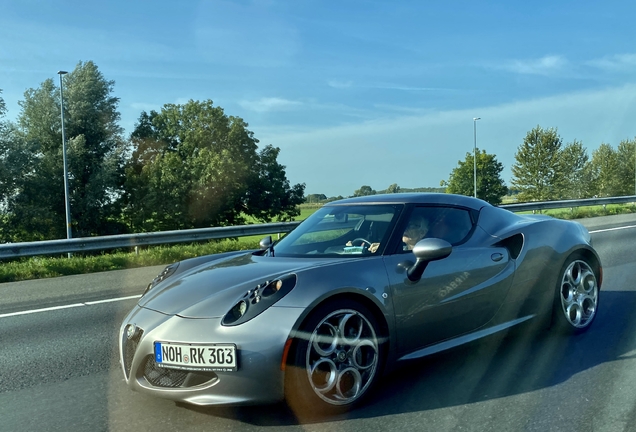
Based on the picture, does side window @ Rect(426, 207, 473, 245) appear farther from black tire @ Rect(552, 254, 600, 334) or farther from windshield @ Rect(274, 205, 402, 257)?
black tire @ Rect(552, 254, 600, 334)

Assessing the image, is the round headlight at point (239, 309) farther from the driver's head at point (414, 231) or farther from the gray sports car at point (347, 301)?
the driver's head at point (414, 231)

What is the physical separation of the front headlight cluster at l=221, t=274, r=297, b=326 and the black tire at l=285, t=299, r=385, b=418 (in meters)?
0.23

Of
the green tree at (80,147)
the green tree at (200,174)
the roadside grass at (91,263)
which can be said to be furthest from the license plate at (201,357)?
the green tree at (200,174)

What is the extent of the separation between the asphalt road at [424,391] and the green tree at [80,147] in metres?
36.2

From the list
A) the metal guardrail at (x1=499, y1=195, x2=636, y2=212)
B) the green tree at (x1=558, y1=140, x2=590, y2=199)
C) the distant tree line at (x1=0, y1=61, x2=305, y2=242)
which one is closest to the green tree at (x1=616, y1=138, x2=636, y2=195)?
the green tree at (x1=558, y1=140, x2=590, y2=199)

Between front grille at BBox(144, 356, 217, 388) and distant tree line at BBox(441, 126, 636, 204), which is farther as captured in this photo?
distant tree line at BBox(441, 126, 636, 204)

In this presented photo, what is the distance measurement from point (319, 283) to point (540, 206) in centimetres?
1921

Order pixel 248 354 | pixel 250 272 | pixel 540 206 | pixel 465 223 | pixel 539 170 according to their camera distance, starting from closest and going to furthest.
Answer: pixel 248 354 → pixel 250 272 → pixel 465 223 → pixel 540 206 → pixel 539 170

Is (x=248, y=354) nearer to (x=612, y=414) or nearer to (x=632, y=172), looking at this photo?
(x=612, y=414)

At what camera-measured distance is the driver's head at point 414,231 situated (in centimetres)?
432

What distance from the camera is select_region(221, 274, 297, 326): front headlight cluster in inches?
135

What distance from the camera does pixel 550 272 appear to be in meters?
4.93

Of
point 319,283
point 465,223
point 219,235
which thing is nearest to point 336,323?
point 319,283

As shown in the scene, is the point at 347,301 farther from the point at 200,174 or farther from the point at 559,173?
the point at 559,173
